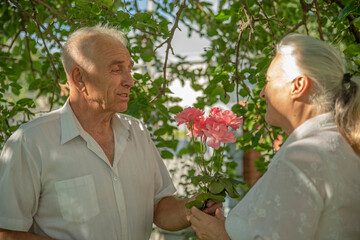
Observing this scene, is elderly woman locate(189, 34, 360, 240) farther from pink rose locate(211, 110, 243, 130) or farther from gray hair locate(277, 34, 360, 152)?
pink rose locate(211, 110, 243, 130)

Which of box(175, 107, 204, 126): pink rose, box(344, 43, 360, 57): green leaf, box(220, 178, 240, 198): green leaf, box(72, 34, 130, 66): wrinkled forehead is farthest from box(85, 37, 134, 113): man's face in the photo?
box(344, 43, 360, 57): green leaf

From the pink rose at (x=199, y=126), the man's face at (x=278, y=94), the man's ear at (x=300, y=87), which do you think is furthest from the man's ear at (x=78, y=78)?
the man's ear at (x=300, y=87)

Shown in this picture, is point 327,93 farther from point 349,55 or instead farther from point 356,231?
point 349,55

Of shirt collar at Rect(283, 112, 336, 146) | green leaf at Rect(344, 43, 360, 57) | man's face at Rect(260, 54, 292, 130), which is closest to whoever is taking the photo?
shirt collar at Rect(283, 112, 336, 146)

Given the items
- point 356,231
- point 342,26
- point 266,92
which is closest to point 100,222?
point 266,92

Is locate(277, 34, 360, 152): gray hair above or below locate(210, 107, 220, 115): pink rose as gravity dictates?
above

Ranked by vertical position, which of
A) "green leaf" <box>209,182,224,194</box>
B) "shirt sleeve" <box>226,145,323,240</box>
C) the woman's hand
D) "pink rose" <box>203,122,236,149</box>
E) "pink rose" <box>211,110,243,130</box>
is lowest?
the woman's hand

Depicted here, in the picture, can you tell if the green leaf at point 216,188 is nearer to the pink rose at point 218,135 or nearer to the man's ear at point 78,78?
the pink rose at point 218,135

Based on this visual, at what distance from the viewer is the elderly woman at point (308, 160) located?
133 cm

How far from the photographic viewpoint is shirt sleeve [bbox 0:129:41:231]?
172 centimetres

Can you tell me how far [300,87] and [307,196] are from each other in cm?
42

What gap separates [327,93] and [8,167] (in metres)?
1.31

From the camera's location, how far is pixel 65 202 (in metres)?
1.81

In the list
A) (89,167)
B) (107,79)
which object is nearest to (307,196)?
(89,167)
